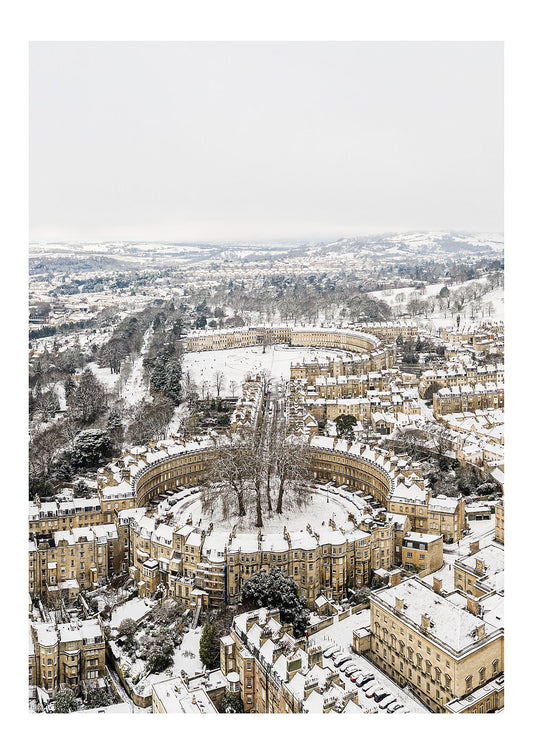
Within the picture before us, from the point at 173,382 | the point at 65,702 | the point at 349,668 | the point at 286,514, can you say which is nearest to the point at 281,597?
the point at 349,668

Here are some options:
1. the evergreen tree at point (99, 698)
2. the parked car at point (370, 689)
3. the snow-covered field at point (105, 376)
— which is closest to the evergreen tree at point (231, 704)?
the evergreen tree at point (99, 698)

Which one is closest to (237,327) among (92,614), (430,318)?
(430,318)

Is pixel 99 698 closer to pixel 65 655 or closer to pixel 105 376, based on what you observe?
pixel 65 655

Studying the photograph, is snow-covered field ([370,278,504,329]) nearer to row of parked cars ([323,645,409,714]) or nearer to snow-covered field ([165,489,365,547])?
snow-covered field ([165,489,365,547])

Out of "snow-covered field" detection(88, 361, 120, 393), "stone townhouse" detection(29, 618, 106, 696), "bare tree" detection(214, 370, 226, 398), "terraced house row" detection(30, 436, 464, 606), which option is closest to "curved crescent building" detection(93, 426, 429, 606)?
"terraced house row" detection(30, 436, 464, 606)

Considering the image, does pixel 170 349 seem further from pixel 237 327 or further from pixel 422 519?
pixel 422 519
